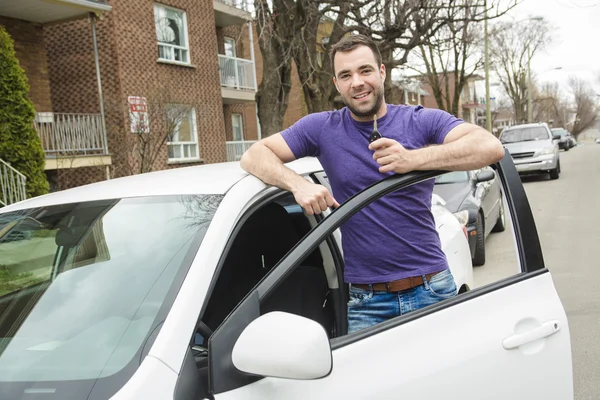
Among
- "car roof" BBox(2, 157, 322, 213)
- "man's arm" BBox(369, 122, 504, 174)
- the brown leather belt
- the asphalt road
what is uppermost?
"man's arm" BBox(369, 122, 504, 174)

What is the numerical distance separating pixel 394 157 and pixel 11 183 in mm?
9130

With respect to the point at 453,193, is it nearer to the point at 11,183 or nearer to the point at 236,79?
the point at 11,183

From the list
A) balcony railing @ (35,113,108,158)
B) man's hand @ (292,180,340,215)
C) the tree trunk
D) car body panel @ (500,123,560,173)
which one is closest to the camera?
man's hand @ (292,180,340,215)

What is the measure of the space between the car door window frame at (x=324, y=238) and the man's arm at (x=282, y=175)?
0.25 meters

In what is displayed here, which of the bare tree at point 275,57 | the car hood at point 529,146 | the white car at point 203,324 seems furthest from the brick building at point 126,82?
the white car at point 203,324

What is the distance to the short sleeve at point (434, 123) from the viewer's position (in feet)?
7.11

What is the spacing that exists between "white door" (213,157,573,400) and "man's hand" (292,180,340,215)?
0.26 meters

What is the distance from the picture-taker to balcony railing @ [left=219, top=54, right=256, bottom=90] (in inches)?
752

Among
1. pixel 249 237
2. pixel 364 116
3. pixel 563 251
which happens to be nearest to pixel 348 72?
pixel 364 116

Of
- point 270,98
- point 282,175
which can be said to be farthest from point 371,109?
point 270,98

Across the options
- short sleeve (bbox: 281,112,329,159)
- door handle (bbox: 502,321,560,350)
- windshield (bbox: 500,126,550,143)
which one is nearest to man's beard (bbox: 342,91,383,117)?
short sleeve (bbox: 281,112,329,159)

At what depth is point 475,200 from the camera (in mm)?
6625

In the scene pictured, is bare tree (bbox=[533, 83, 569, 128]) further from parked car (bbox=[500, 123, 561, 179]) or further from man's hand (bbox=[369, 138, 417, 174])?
man's hand (bbox=[369, 138, 417, 174])

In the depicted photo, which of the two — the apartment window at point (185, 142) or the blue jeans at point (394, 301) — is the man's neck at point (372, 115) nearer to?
the blue jeans at point (394, 301)
